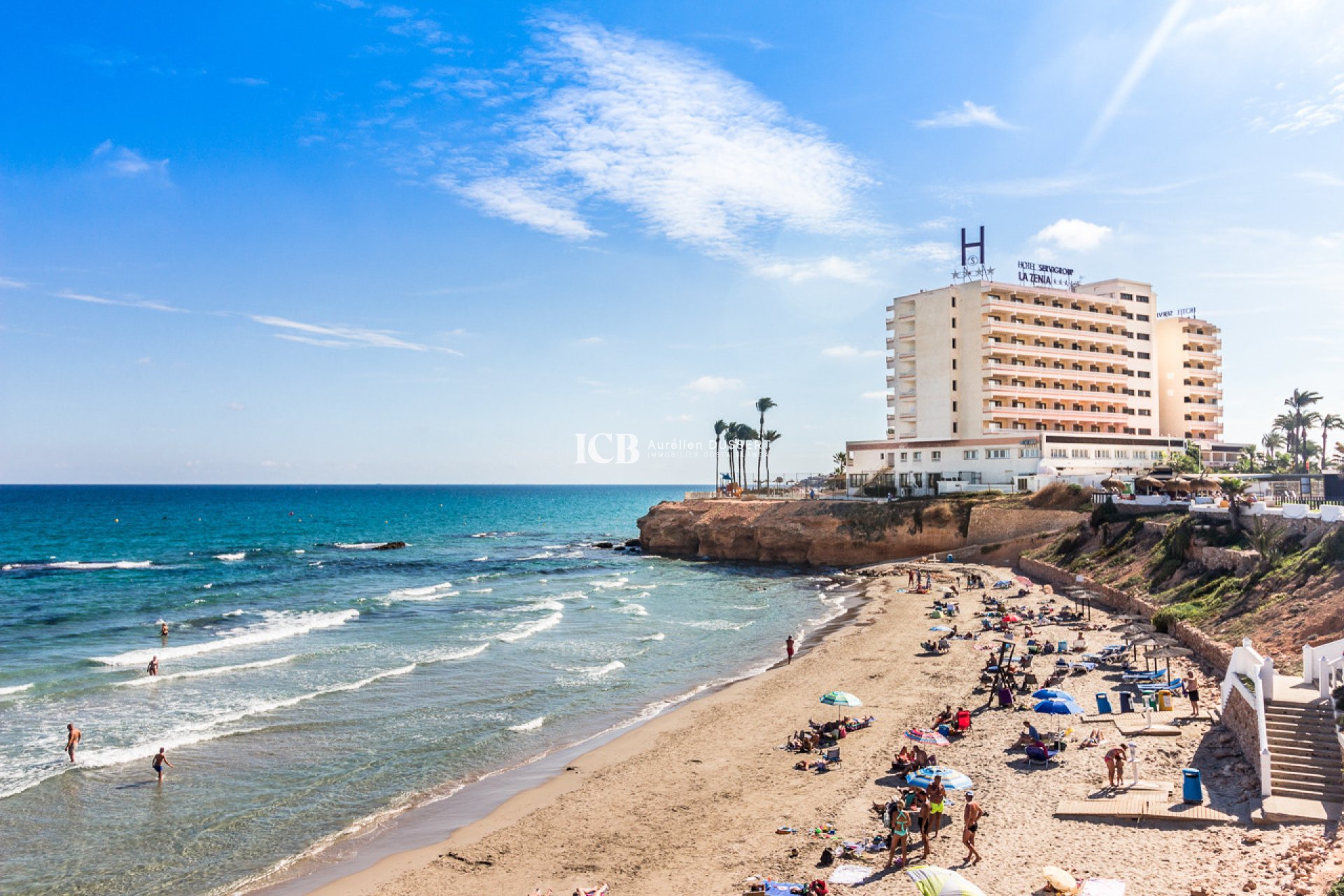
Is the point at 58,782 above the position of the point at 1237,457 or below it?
below

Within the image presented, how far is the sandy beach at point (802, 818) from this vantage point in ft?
52.3

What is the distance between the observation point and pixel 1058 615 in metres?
42.0

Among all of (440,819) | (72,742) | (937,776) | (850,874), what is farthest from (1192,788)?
(72,742)

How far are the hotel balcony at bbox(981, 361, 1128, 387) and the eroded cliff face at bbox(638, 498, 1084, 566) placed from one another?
1742 cm

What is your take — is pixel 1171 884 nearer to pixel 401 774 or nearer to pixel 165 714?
pixel 401 774

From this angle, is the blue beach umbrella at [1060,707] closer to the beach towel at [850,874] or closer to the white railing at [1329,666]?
the white railing at [1329,666]

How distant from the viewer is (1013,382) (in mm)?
83375

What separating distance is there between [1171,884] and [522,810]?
14958mm

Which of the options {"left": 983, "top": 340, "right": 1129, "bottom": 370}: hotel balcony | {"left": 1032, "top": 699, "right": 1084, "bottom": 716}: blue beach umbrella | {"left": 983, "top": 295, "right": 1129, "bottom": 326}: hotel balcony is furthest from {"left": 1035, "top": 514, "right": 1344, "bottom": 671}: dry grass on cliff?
{"left": 983, "top": 295, "right": 1129, "bottom": 326}: hotel balcony

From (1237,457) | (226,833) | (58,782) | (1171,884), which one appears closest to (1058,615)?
(1171,884)

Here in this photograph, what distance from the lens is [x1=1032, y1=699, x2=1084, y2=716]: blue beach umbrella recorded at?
24484mm

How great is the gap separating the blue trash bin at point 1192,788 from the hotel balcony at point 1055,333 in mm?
69709

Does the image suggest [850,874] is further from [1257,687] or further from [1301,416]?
[1301,416]

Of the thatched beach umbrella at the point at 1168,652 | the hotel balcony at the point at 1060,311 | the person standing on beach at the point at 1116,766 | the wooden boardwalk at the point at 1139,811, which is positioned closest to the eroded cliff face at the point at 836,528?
the hotel balcony at the point at 1060,311
